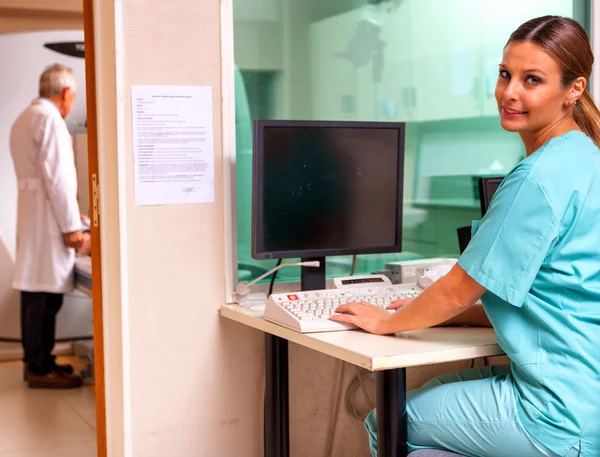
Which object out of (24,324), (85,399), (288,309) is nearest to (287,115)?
(288,309)

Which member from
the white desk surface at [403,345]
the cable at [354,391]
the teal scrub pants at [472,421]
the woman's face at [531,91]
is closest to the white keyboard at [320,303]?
the white desk surface at [403,345]

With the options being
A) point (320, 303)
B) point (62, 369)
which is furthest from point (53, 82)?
point (320, 303)

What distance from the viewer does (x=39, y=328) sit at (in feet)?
13.1

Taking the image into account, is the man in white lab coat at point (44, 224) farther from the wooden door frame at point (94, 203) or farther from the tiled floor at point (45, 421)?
the wooden door frame at point (94, 203)

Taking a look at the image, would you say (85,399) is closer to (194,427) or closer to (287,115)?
(194,427)

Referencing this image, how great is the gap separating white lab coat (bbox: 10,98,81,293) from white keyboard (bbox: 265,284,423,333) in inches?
87.5

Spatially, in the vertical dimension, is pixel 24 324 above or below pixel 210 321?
below

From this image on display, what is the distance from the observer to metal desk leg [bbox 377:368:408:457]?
1679mm

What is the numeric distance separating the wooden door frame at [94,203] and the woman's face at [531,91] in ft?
3.79

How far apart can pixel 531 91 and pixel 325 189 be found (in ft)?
2.26

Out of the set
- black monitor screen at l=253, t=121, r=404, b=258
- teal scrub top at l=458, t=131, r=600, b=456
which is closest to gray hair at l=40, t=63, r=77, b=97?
black monitor screen at l=253, t=121, r=404, b=258

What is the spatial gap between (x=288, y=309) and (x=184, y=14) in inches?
34.7

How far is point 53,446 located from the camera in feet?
10.1

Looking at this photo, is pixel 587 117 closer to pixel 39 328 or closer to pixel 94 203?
pixel 94 203
